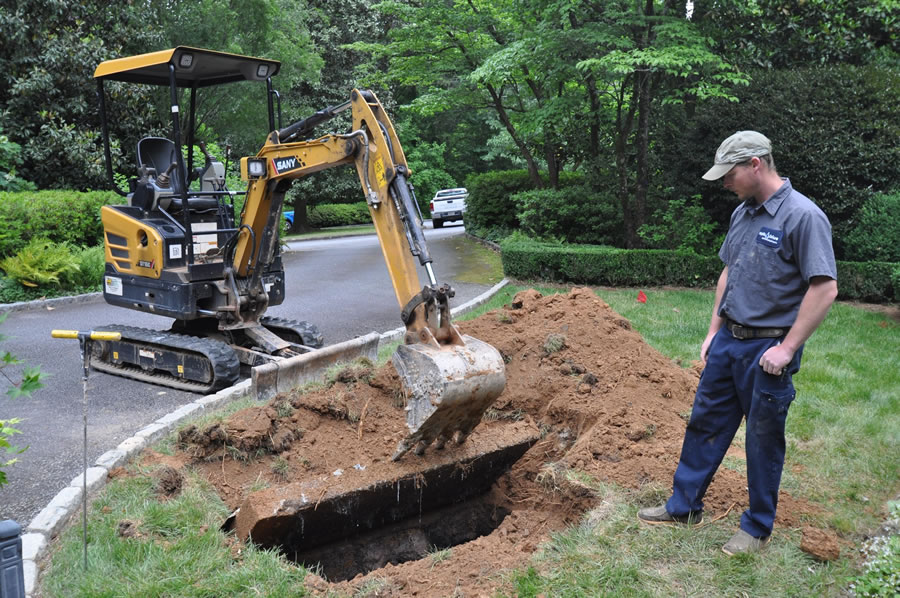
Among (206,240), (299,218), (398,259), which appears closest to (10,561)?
(398,259)

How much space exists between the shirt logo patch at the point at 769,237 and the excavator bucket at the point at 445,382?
66.1 inches

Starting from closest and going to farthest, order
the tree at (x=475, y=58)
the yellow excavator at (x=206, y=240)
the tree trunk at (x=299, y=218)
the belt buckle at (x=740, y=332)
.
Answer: the belt buckle at (x=740, y=332), the yellow excavator at (x=206, y=240), the tree at (x=475, y=58), the tree trunk at (x=299, y=218)

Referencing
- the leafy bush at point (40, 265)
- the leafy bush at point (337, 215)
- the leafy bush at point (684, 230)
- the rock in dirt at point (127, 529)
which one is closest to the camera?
the rock in dirt at point (127, 529)

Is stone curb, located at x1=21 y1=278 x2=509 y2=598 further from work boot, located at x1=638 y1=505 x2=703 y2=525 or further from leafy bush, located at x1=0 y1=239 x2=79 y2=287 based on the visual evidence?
leafy bush, located at x1=0 y1=239 x2=79 y2=287

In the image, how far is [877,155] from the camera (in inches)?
478

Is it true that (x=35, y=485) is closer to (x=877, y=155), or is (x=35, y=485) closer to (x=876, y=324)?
(x=876, y=324)

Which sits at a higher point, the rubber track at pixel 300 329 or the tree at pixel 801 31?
the tree at pixel 801 31

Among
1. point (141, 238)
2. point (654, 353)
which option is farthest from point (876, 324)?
point (141, 238)

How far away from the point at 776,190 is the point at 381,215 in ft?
9.75

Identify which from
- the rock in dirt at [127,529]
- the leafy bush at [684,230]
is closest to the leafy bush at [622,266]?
the leafy bush at [684,230]

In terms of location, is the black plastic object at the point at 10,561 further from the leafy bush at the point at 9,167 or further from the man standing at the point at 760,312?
the leafy bush at the point at 9,167

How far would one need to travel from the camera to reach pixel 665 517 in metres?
4.18

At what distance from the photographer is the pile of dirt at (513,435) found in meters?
4.37

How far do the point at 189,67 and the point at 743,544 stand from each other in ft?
22.3
